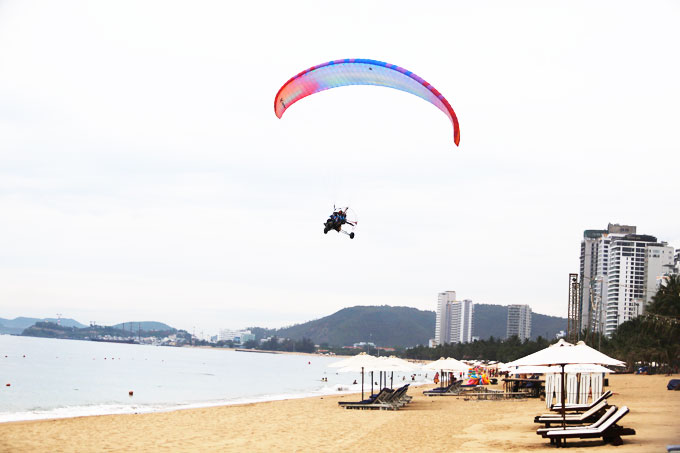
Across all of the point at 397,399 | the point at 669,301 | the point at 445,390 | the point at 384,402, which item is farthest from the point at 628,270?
the point at 384,402

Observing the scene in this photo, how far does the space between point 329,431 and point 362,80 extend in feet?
29.2

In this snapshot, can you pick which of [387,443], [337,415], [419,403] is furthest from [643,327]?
[387,443]

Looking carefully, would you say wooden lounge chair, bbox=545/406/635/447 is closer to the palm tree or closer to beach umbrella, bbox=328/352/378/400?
beach umbrella, bbox=328/352/378/400

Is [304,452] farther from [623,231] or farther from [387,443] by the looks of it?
[623,231]

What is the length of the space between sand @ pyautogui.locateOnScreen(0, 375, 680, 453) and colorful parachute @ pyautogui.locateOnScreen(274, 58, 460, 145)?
280 inches

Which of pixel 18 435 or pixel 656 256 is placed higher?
pixel 656 256

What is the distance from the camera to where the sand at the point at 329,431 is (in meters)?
14.1

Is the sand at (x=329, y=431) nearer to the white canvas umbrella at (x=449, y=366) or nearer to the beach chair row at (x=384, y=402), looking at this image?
the beach chair row at (x=384, y=402)

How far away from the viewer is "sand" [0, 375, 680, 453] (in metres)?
14.1

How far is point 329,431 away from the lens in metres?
17.5

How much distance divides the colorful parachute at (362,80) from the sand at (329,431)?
7113 mm

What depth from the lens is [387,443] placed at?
14805 millimetres

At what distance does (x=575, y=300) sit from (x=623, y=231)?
143814 millimetres

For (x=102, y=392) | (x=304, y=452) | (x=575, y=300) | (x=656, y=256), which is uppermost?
(x=656, y=256)
